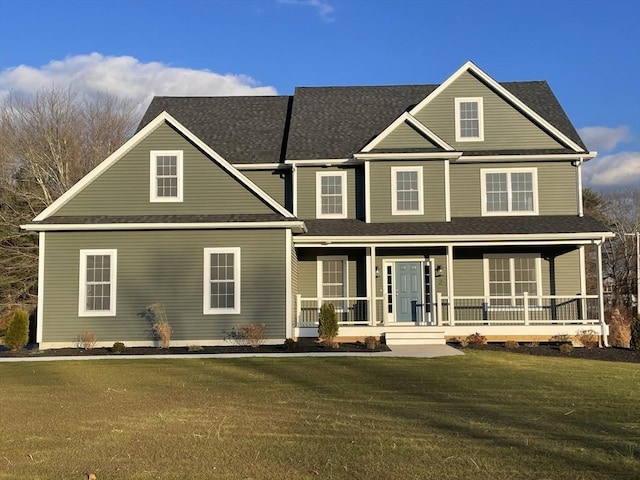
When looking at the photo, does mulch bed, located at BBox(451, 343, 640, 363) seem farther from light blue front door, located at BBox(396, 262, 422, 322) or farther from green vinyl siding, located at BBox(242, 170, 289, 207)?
green vinyl siding, located at BBox(242, 170, 289, 207)

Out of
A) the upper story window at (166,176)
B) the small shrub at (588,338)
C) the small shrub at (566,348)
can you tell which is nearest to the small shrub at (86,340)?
the upper story window at (166,176)

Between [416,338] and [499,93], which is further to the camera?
[499,93]

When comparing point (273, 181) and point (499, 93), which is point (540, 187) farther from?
point (273, 181)

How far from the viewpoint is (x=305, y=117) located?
2355 centimetres

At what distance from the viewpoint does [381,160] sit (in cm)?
2020

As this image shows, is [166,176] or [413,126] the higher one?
[413,126]

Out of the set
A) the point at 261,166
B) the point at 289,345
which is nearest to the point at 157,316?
the point at 289,345

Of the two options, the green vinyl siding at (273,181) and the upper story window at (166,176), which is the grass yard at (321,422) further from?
the green vinyl siding at (273,181)

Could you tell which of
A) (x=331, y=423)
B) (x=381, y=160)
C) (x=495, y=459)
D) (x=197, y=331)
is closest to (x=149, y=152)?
(x=197, y=331)

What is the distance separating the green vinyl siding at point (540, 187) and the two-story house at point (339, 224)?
1.9 inches

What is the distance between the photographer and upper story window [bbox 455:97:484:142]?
21.4 meters

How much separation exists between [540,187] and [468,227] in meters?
3.42

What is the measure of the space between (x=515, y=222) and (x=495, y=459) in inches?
587

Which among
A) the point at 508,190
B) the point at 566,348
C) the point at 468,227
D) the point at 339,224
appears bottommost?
the point at 566,348
